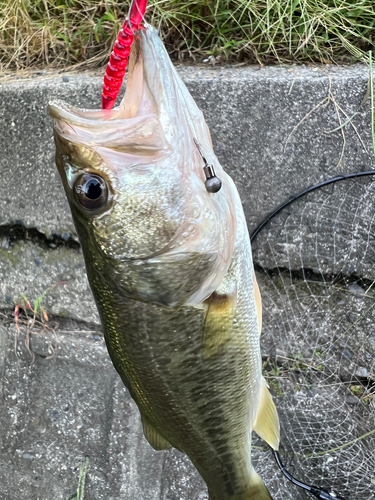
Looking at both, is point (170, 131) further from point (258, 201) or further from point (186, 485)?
point (186, 485)

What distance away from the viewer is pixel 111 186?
3.29 feet

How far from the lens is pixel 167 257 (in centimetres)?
107

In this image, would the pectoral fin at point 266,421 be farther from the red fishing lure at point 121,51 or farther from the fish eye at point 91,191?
the red fishing lure at point 121,51

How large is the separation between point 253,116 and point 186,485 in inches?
81.9

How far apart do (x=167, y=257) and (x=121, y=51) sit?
565mm

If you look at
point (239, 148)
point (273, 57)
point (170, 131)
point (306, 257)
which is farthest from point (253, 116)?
point (170, 131)

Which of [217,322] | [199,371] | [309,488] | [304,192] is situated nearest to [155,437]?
[199,371]

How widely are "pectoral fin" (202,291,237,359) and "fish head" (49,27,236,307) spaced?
4.7 inches

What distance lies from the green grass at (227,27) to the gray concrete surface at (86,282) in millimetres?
113

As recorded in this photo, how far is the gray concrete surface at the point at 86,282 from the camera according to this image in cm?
187

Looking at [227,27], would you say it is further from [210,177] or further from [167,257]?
[167,257]

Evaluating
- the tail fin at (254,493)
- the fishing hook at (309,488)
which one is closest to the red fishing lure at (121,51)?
the tail fin at (254,493)

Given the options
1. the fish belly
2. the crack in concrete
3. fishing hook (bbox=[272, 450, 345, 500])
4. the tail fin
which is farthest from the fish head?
fishing hook (bbox=[272, 450, 345, 500])

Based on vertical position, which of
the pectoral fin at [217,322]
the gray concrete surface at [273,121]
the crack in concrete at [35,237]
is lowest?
the crack in concrete at [35,237]
